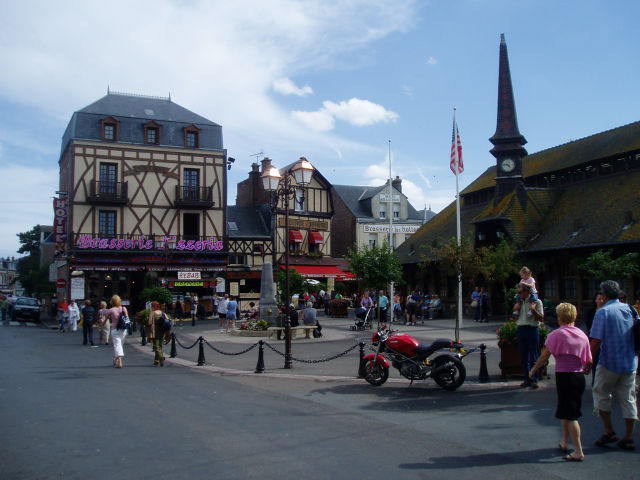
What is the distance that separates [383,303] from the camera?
24.9 metres

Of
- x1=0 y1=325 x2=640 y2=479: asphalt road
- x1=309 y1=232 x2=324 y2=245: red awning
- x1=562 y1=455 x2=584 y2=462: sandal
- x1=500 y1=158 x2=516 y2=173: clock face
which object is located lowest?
x1=0 y1=325 x2=640 y2=479: asphalt road

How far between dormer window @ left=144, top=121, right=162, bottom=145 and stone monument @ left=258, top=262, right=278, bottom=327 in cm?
1723

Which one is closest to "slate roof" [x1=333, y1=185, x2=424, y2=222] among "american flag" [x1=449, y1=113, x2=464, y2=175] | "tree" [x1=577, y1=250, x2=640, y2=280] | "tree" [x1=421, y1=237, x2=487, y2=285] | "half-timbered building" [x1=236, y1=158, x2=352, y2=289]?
"half-timbered building" [x1=236, y1=158, x2=352, y2=289]

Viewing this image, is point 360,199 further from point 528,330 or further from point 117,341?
point 528,330

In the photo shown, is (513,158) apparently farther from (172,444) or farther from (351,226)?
(172,444)

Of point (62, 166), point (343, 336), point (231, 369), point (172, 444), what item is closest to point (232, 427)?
point (172, 444)

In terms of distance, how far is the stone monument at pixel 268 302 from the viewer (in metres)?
22.3

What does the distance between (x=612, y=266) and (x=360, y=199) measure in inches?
1273

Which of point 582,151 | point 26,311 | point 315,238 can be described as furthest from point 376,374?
point 315,238

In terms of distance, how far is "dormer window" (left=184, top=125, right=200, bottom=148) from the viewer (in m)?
37.4

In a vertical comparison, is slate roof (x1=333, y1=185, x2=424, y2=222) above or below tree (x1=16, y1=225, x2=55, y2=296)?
above

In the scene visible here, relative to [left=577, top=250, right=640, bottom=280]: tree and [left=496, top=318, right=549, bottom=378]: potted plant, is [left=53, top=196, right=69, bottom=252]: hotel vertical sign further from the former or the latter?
[left=496, top=318, right=549, bottom=378]: potted plant

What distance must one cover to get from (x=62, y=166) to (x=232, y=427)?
3578cm

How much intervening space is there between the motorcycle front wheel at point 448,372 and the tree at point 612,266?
12.2 m
